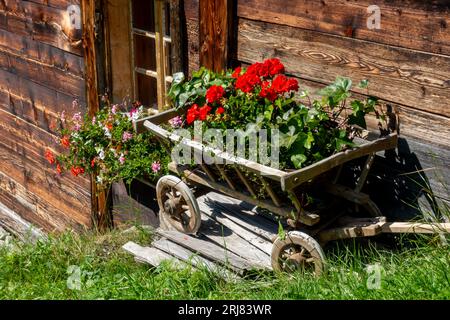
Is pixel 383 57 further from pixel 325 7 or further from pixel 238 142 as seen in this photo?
pixel 238 142

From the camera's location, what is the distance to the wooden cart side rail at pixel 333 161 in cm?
405

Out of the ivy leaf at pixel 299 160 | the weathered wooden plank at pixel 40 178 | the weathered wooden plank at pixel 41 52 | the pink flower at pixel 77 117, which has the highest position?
the ivy leaf at pixel 299 160

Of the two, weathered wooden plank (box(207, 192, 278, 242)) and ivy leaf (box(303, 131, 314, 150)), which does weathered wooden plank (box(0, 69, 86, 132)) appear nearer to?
weathered wooden plank (box(207, 192, 278, 242))

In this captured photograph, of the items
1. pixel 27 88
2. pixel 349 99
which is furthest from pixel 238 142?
pixel 27 88

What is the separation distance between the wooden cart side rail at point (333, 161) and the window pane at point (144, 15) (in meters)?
2.62

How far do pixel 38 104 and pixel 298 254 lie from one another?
397 cm

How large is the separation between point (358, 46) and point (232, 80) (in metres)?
0.86

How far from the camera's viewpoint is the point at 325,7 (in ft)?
15.4

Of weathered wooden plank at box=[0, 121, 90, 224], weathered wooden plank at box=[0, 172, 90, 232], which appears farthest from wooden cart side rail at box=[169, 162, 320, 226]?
weathered wooden plank at box=[0, 172, 90, 232]

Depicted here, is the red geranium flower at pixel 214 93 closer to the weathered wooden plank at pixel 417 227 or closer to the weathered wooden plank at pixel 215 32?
the weathered wooden plank at pixel 215 32

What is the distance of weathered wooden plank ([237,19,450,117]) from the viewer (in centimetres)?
429

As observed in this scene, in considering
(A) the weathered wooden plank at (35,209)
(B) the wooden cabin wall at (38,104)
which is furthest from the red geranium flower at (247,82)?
(A) the weathered wooden plank at (35,209)

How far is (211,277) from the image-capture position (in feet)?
14.4
